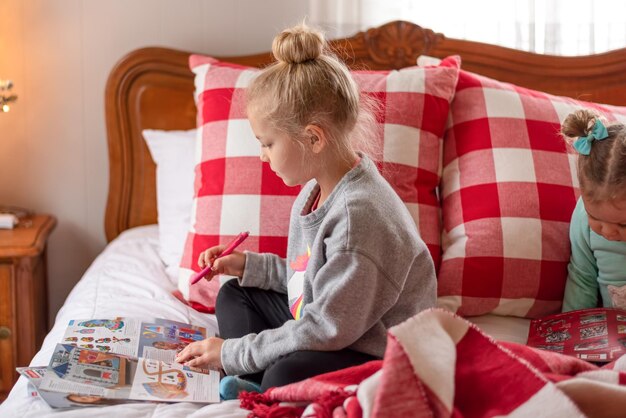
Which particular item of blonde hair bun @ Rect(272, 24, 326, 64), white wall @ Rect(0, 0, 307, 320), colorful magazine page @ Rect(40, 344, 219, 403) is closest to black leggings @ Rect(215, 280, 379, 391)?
colorful magazine page @ Rect(40, 344, 219, 403)

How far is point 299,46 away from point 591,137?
0.58 m

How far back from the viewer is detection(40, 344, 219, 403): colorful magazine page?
1.31m

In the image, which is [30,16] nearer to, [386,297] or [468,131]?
[468,131]

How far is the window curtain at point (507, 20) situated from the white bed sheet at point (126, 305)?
83 cm

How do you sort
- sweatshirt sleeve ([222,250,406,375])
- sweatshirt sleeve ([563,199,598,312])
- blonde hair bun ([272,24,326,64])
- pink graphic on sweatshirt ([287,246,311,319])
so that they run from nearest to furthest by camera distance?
sweatshirt sleeve ([222,250,406,375]) → blonde hair bun ([272,24,326,64]) → pink graphic on sweatshirt ([287,246,311,319]) → sweatshirt sleeve ([563,199,598,312])

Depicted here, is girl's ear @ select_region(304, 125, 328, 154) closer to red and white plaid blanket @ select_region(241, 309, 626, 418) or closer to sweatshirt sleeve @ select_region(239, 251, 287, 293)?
sweatshirt sleeve @ select_region(239, 251, 287, 293)

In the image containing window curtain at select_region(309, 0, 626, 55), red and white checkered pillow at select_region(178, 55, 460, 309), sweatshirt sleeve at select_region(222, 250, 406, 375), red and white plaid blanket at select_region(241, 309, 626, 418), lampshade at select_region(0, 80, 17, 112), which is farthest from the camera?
window curtain at select_region(309, 0, 626, 55)

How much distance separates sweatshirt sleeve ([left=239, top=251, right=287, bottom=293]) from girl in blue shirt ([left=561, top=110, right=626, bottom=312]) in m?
0.62

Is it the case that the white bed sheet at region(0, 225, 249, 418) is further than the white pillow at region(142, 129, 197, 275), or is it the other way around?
the white pillow at region(142, 129, 197, 275)

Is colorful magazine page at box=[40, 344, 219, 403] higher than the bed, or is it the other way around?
the bed

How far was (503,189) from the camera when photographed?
5.97ft

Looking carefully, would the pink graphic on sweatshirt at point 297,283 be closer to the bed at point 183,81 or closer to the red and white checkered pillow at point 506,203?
the red and white checkered pillow at point 506,203

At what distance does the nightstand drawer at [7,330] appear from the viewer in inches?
80.7

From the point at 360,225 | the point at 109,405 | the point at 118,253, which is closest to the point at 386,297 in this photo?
the point at 360,225
